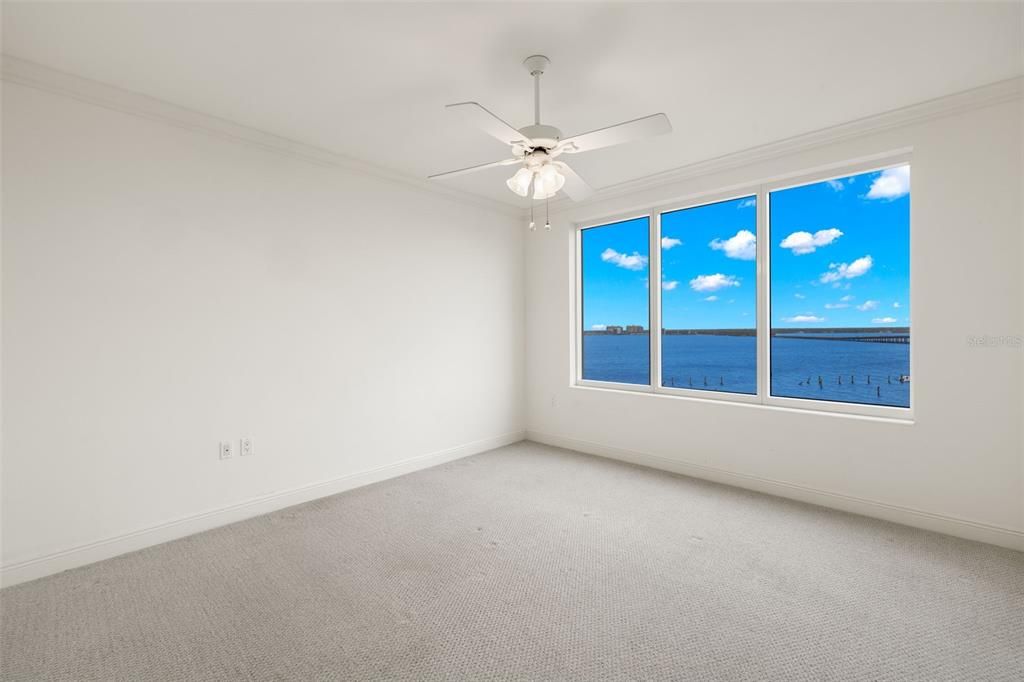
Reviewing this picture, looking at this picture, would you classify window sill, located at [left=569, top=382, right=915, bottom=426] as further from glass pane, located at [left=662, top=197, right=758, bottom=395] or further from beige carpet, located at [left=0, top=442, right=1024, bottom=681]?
beige carpet, located at [left=0, top=442, right=1024, bottom=681]

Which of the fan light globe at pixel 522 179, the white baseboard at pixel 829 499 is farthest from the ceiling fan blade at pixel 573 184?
the white baseboard at pixel 829 499

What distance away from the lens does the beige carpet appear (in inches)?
68.6

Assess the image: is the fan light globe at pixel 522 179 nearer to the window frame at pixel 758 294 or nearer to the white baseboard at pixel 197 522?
the window frame at pixel 758 294

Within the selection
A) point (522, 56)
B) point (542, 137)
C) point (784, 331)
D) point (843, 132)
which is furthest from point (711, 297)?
point (522, 56)

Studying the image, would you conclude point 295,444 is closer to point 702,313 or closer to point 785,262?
point 702,313

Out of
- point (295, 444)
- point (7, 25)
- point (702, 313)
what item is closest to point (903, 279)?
→ point (702, 313)

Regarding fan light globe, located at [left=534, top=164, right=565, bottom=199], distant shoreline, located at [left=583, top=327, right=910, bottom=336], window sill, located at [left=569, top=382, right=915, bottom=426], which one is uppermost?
fan light globe, located at [left=534, top=164, right=565, bottom=199]

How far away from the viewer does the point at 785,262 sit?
3588 millimetres

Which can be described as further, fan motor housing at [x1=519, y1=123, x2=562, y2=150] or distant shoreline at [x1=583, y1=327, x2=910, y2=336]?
distant shoreline at [x1=583, y1=327, x2=910, y2=336]

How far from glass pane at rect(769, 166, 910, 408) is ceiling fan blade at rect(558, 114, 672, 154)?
2007 millimetres

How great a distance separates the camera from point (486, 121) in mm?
2039

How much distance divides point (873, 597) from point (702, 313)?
242cm

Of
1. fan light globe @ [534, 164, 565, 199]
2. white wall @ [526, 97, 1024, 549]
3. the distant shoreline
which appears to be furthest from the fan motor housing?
the distant shoreline

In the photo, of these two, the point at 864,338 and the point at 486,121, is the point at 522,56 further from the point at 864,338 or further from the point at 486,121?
the point at 864,338
